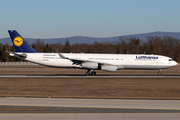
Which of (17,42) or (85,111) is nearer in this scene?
(85,111)

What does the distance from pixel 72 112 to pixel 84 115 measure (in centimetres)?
97

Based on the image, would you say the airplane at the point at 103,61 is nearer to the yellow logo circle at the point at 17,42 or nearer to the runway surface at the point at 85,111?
the yellow logo circle at the point at 17,42

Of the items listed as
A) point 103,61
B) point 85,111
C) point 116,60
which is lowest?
point 85,111

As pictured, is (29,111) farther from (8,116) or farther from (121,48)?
(121,48)

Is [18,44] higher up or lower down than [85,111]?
higher up

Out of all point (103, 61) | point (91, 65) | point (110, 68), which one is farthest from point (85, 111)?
point (103, 61)

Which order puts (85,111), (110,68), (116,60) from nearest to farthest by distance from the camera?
(85,111) < (110,68) < (116,60)

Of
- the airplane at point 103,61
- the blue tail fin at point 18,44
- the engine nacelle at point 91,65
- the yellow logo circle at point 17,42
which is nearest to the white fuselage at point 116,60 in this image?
the airplane at point 103,61

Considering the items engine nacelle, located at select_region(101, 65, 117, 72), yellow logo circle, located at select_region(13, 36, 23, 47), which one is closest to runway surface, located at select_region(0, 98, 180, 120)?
engine nacelle, located at select_region(101, 65, 117, 72)

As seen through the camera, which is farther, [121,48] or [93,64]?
[121,48]

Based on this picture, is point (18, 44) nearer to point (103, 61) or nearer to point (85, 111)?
point (103, 61)

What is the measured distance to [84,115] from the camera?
467 inches

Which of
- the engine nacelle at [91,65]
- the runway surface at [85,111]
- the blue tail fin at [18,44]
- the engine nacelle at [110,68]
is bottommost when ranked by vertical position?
the runway surface at [85,111]

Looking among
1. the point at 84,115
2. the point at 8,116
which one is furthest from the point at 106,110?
the point at 8,116
